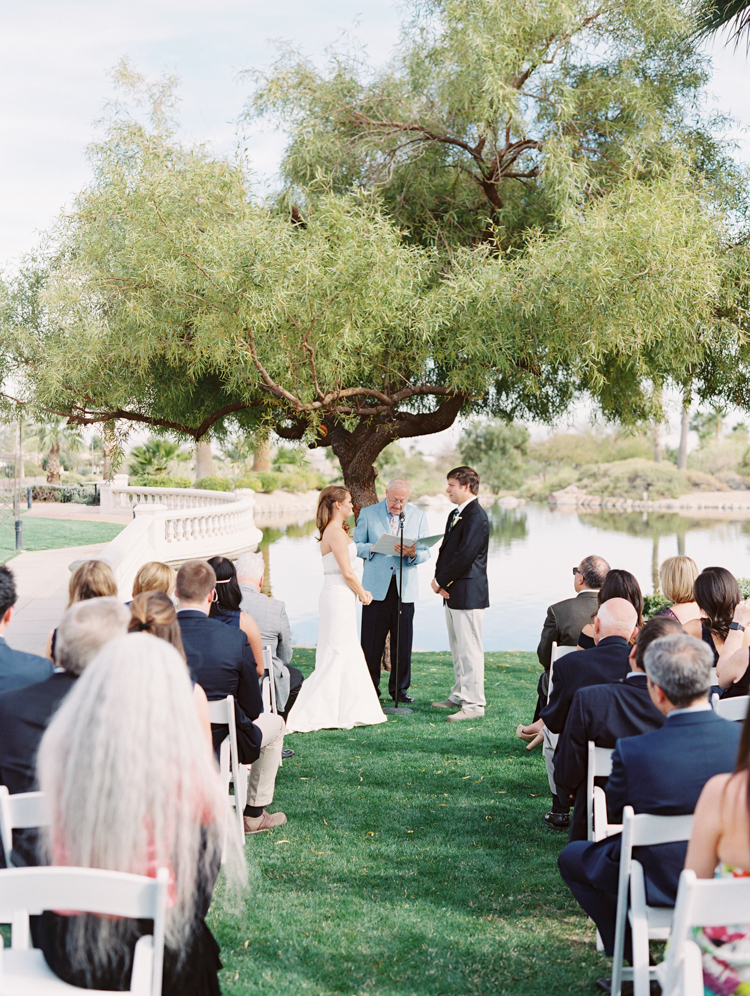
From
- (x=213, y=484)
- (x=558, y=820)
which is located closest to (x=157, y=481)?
(x=213, y=484)

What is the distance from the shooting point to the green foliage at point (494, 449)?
44906 millimetres

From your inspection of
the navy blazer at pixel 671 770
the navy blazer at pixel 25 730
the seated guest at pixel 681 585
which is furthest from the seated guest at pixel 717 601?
the navy blazer at pixel 25 730

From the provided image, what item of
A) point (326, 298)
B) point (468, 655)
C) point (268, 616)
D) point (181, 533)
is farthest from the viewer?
point (181, 533)

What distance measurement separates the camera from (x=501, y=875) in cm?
426

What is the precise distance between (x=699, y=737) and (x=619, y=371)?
693 cm

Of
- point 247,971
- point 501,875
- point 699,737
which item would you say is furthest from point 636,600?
point 247,971

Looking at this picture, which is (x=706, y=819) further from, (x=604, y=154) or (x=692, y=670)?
(x=604, y=154)

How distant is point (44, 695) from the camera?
284cm

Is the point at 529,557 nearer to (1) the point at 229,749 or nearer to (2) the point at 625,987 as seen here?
(1) the point at 229,749

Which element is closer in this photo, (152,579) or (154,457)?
(152,579)

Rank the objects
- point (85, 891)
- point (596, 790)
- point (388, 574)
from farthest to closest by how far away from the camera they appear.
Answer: point (388, 574), point (596, 790), point (85, 891)

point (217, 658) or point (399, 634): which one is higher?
point (217, 658)

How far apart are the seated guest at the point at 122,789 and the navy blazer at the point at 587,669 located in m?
2.38

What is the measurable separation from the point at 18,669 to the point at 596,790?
7.84 ft
